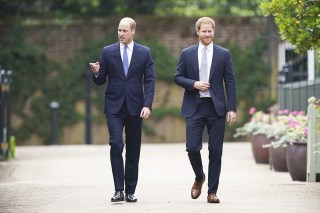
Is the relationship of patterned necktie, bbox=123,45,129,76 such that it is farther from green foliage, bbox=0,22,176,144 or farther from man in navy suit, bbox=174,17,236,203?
green foliage, bbox=0,22,176,144

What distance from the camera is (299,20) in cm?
1058

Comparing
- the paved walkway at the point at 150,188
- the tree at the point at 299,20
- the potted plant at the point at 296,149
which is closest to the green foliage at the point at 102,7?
the paved walkway at the point at 150,188

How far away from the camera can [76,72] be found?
26047 millimetres

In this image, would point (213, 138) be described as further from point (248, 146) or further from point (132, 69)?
point (248, 146)

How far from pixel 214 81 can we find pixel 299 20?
129cm

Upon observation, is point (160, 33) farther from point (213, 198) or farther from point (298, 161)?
point (213, 198)

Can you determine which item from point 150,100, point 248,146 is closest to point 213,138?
point 150,100

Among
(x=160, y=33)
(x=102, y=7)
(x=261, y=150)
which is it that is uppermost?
(x=102, y=7)

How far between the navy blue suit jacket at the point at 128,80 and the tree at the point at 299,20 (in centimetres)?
142

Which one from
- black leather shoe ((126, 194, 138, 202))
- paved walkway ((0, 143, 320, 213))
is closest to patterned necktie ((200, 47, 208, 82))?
paved walkway ((0, 143, 320, 213))

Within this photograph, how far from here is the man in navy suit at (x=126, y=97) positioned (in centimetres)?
988

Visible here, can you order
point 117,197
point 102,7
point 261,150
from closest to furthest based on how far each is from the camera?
1. point 117,197
2. point 261,150
3. point 102,7

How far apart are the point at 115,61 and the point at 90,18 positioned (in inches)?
665

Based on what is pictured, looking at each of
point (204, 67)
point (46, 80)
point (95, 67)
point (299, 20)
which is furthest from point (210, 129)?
point (46, 80)
